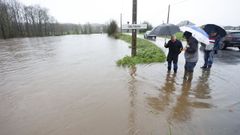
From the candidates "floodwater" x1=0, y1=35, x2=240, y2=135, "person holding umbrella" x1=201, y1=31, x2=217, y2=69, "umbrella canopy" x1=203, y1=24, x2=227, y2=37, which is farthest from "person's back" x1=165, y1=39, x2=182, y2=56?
"umbrella canopy" x1=203, y1=24, x2=227, y2=37

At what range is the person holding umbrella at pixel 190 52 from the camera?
195 inches

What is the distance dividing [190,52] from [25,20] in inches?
2102

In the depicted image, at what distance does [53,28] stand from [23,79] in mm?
56779

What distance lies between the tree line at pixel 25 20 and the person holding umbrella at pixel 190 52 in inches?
1707

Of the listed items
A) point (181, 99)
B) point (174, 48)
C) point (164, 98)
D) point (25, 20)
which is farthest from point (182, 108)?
point (25, 20)

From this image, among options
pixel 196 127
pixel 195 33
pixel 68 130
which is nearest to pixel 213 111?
pixel 196 127

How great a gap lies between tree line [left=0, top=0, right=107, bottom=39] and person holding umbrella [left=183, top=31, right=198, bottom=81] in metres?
43.4

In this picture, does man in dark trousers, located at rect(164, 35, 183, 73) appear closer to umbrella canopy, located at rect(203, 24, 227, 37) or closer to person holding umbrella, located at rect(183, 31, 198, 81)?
person holding umbrella, located at rect(183, 31, 198, 81)

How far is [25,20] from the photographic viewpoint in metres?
47.2

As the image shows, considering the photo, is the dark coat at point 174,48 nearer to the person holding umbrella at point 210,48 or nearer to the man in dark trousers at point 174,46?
the man in dark trousers at point 174,46

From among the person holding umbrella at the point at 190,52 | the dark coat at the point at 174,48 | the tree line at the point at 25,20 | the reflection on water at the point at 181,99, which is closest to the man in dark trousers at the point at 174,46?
the dark coat at the point at 174,48

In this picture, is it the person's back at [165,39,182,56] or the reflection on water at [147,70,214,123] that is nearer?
the reflection on water at [147,70,214,123]

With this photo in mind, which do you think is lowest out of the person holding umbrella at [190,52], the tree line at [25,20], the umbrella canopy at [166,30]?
the person holding umbrella at [190,52]

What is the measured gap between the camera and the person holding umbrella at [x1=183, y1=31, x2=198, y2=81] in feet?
16.2
